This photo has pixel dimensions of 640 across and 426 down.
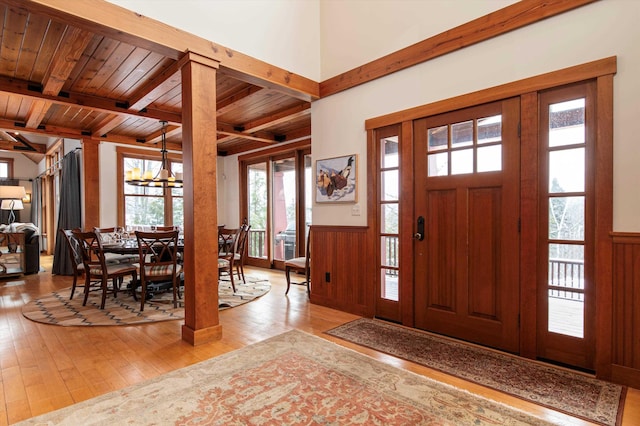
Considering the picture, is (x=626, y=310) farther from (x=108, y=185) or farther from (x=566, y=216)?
(x=108, y=185)

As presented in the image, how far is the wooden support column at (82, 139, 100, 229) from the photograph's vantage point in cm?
634

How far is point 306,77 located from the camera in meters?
4.02

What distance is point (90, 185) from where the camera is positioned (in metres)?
6.38

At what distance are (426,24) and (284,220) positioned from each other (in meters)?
4.60

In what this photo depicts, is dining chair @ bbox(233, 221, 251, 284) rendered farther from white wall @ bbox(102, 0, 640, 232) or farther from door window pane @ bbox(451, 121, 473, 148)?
door window pane @ bbox(451, 121, 473, 148)

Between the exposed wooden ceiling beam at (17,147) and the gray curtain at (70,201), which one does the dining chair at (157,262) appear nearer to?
the gray curtain at (70,201)

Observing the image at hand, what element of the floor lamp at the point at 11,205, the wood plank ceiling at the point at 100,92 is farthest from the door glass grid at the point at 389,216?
the floor lamp at the point at 11,205

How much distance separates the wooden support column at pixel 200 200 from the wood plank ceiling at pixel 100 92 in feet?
1.60

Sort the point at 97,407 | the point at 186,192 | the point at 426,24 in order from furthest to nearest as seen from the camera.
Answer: the point at 426,24
the point at 186,192
the point at 97,407

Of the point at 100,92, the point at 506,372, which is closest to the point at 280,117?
the point at 100,92

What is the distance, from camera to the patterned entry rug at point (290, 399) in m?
1.80

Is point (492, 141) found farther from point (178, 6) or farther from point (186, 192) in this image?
point (178, 6)

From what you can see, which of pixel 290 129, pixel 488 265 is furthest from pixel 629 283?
pixel 290 129

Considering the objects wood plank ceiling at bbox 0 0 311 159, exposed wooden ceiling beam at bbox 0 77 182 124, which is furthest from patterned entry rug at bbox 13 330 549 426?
exposed wooden ceiling beam at bbox 0 77 182 124
